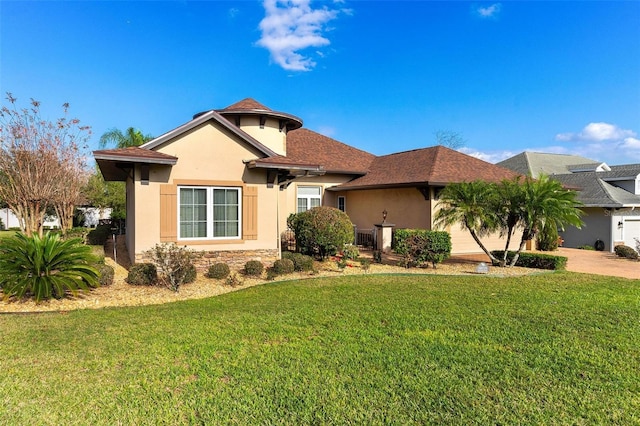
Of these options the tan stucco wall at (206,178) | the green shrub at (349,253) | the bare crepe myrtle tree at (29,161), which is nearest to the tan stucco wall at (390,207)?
the green shrub at (349,253)

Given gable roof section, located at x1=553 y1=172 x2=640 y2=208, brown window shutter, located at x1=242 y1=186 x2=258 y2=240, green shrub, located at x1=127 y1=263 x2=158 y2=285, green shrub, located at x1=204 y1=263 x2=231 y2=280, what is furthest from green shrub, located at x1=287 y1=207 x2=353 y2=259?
gable roof section, located at x1=553 y1=172 x2=640 y2=208

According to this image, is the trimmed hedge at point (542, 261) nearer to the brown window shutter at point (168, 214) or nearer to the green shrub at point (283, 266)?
the green shrub at point (283, 266)

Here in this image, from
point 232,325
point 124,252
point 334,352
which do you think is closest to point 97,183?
point 124,252

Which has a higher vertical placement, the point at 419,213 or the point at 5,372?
the point at 419,213

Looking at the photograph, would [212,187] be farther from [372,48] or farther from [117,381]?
[372,48]

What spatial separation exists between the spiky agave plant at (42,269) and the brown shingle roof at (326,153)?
11.5m

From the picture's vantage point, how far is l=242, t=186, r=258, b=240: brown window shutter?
11406 mm

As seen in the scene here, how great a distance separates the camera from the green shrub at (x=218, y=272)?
1034 cm

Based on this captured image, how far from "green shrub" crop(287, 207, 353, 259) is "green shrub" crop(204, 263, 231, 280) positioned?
3218 mm

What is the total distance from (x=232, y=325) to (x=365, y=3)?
1381 cm

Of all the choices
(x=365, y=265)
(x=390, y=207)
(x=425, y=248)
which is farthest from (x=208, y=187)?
(x=390, y=207)

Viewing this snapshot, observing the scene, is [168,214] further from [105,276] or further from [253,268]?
[253,268]

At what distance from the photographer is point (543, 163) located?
34.3m

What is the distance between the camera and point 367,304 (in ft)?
24.3
